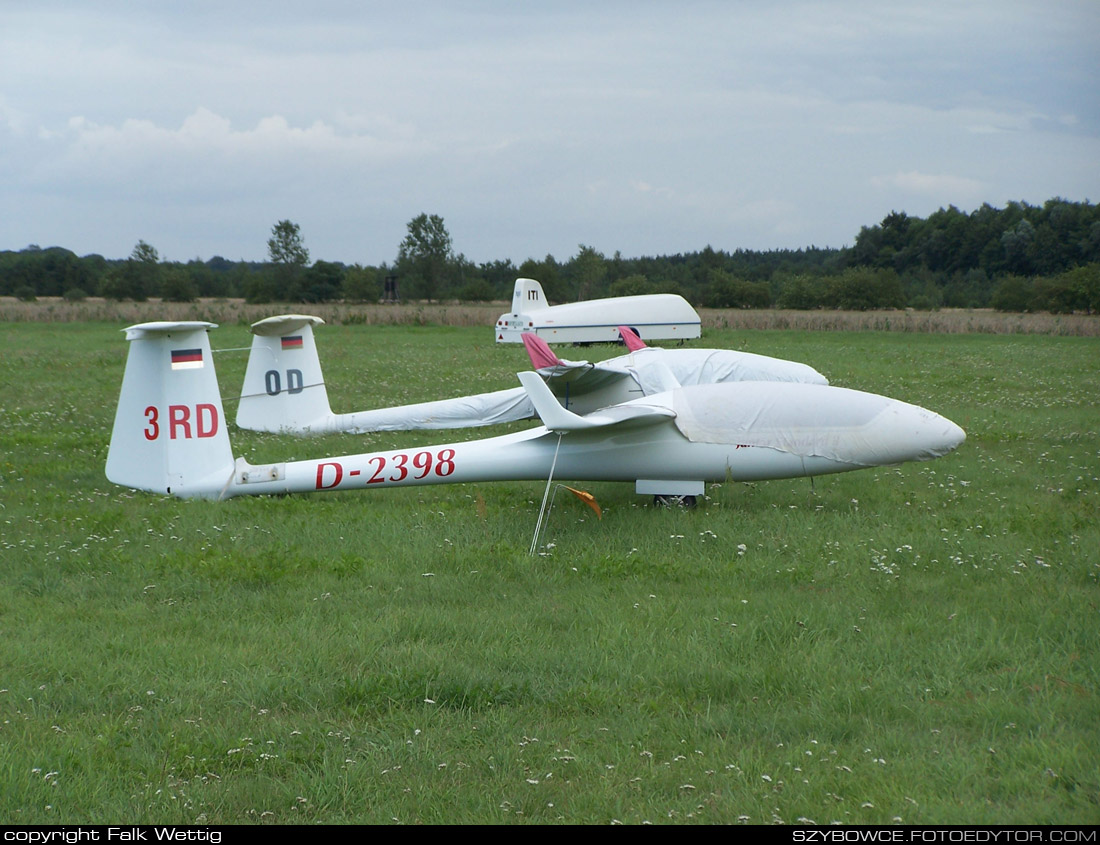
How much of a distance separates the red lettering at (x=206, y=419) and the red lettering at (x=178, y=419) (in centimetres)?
8

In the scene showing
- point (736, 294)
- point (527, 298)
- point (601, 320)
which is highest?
point (736, 294)

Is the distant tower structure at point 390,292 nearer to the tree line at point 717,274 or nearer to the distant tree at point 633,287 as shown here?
the tree line at point 717,274

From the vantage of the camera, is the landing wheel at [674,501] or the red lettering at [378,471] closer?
the red lettering at [378,471]

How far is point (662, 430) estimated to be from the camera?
785cm

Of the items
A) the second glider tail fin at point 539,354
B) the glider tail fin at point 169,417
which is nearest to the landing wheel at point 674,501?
the second glider tail fin at point 539,354

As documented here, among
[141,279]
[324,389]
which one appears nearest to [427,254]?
[141,279]

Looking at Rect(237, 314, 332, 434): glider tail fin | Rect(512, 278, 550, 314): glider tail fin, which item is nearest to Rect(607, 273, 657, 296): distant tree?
Rect(512, 278, 550, 314): glider tail fin

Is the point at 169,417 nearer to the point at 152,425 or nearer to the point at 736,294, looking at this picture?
the point at 152,425

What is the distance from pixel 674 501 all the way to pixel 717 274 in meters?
59.6

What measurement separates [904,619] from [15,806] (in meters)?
4.65

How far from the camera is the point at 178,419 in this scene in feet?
25.6

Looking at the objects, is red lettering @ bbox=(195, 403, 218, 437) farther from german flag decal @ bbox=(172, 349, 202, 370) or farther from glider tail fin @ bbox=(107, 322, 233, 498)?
german flag decal @ bbox=(172, 349, 202, 370)

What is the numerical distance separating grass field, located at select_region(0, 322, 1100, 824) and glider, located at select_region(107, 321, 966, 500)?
1.35 ft

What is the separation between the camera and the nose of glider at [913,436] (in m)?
7.62
